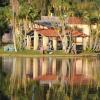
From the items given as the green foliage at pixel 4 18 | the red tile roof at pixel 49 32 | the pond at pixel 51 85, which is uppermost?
the green foliage at pixel 4 18

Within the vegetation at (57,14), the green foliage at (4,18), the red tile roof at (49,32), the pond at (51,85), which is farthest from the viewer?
the red tile roof at (49,32)

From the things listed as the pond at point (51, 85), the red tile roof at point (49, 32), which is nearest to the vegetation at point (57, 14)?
the red tile roof at point (49, 32)

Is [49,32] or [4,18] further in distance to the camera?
[4,18]

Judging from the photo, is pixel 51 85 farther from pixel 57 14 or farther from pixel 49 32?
pixel 49 32

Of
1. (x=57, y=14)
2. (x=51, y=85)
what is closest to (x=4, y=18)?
(x=57, y=14)

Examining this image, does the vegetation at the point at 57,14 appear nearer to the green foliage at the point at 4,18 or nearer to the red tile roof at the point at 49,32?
the green foliage at the point at 4,18

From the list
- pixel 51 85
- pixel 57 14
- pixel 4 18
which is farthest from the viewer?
pixel 4 18

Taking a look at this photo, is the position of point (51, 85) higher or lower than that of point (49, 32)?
lower

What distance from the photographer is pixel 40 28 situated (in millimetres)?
76625

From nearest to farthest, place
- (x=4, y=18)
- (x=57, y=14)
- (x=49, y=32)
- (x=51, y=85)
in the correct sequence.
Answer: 1. (x=51, y=85)
2. (x=57, y=14)
3. (x=49, y=32)
4. (x=4, y=18)

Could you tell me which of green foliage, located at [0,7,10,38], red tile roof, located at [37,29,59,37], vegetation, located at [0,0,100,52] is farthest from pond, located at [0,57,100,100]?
red tile roof, located at [37,29,59,37]

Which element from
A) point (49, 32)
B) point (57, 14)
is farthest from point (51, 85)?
point (49, 32)

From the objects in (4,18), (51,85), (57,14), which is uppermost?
(57,14)

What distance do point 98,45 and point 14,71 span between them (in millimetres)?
34089
